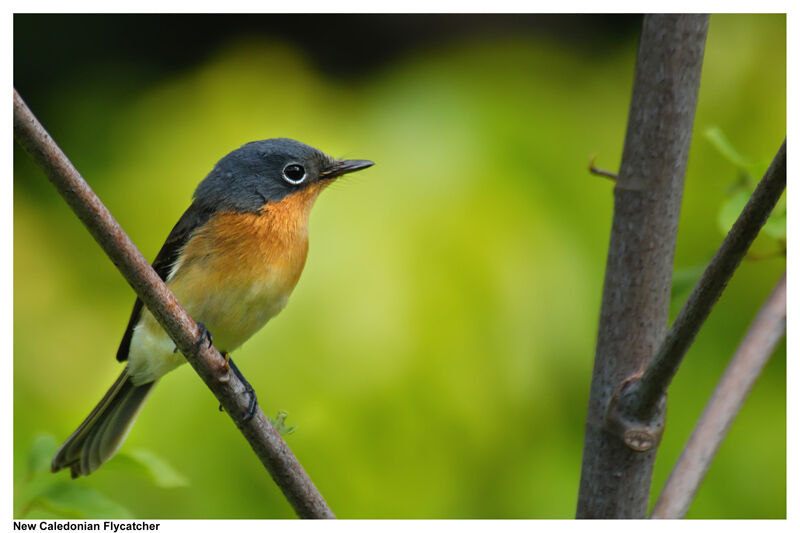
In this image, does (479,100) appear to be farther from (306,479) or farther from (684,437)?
(306,479)

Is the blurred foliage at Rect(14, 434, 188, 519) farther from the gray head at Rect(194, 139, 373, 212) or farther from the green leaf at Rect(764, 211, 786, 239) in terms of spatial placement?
the green leaf at Rect(764, 211, 786, 239)

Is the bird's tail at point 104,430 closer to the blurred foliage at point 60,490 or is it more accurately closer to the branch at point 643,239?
the blurred foliage at point 60,490

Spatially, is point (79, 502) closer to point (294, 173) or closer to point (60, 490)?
point (60, 490)

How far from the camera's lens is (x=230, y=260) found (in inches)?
90.3

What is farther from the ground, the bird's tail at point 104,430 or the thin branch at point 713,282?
the thin branch at point 713,282

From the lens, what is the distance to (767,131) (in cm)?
332

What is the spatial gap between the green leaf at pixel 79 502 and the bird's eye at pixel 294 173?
1087 millimetres

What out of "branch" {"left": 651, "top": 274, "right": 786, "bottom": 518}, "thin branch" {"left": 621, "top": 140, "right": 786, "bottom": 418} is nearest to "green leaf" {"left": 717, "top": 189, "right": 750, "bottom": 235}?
"branch" {"left": 651, "top": 274, "right": 786, "bottom": 518}

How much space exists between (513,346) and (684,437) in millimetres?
728

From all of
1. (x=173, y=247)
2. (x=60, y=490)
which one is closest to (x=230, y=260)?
(x=173, y=247)

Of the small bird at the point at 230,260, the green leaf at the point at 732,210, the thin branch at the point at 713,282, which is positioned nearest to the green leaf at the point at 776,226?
the green leaf at the point at 732,210

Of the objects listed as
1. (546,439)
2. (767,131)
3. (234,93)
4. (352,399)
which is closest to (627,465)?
(546,439)

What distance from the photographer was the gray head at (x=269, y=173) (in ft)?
7.99

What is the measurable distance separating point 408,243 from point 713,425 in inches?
60.2
